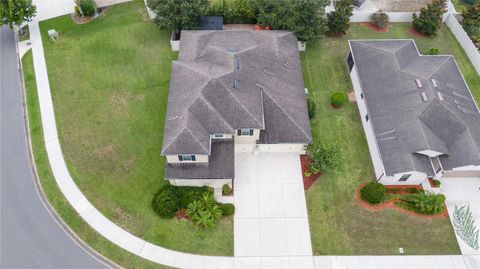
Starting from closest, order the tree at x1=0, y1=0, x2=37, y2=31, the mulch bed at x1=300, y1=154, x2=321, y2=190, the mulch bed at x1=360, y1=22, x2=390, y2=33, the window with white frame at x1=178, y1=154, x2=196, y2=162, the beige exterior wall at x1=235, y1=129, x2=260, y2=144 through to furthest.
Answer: the window with white frame at x1=178, y1=154, x2=196, y2=162
the beige exterior wall at x1=235, y1=129, x2=260, y2=144
the mulch bed at x1=300, y1=154, x2=321, y2=190
the tree at x1=0, y1=0, x2=37, y2=31
the mulch bed at x1=360, y1=22, x2=390, y2=33

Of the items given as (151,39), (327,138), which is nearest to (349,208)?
(327,138)

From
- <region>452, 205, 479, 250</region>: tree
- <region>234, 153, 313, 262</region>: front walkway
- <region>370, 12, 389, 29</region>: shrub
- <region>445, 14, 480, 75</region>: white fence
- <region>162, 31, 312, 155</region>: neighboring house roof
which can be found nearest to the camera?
<region>234, 153, 313, 262</region>: front walkway

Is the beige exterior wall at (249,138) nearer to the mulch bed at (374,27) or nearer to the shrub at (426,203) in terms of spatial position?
the shrub at (426,203)

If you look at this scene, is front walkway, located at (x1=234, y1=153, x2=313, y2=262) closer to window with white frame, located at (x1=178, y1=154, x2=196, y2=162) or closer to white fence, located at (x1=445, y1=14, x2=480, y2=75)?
window with white frame, located at (x1=178, y1=154, x2=196, y2=162)

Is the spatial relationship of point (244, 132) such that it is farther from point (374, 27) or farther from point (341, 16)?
point (374, 27)

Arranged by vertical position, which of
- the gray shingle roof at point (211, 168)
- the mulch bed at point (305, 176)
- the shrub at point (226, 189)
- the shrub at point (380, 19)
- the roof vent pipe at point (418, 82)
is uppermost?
the shrub at point (380, 19)

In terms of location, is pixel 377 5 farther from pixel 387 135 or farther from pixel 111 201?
pixel 111 201

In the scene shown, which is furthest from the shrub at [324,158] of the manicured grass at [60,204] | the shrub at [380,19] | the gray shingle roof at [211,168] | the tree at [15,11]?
the tree at [15,11]

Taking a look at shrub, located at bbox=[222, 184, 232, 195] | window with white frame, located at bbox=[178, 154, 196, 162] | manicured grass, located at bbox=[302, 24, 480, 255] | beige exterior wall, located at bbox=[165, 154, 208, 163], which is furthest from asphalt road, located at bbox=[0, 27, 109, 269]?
manicured grass, located at bbox=[302, 24, 480, 255]
